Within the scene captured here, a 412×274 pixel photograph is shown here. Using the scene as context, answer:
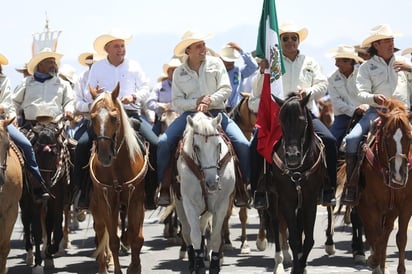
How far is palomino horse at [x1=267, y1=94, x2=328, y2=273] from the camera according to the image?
13.3m

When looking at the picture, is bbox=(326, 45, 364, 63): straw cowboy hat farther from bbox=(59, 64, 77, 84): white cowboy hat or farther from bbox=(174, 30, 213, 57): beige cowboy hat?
bbox=(59, 64, 77, 84): white cowboy hat

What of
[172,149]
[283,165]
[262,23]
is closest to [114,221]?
[172,149]

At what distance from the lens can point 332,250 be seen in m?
16.8

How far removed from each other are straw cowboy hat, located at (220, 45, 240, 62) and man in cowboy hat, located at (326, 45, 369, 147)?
3041 mm

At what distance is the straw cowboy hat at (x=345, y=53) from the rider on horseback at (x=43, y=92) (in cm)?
428

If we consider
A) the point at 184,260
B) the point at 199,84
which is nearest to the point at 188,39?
the point at 199,84

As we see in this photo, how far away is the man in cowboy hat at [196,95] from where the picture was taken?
49.1 feet

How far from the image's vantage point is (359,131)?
48.4 feet

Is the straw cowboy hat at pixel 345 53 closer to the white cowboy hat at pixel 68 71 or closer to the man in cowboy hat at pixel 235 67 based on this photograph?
the man in cowboy hat at pixel 235 67

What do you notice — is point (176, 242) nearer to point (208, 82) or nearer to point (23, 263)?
point (23, 263)

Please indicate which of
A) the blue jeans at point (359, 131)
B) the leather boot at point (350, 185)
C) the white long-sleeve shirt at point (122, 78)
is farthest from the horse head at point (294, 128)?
the white long-sleeve shirt at point (122, 78)

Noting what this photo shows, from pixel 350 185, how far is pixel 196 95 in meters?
2.59

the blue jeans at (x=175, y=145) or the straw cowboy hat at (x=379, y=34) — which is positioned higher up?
the straw cowboy hat at (x=379, y=34)

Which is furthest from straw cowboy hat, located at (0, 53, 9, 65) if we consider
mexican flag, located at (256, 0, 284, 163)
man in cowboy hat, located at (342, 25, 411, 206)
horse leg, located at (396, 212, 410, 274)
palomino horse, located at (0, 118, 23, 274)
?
horse leg, located at (396, 212, 410, 274)
